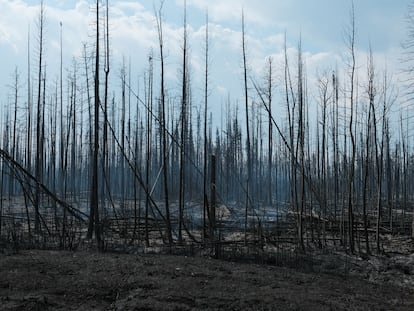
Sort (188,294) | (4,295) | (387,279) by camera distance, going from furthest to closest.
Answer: (387,279), (188,294), (4,295)

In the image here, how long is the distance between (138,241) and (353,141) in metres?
4.81

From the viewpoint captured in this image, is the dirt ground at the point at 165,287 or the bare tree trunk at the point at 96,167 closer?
the dirt ground at the point at 165,287

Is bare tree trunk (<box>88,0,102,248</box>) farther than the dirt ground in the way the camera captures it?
Yes

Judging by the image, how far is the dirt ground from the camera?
3971 mm

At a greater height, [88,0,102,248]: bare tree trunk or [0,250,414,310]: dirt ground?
[88,0,102,248]: bare tree trunk

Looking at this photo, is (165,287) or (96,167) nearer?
(165,287)

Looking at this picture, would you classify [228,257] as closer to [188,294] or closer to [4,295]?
[188,294]

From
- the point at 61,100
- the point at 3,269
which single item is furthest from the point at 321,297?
the point at 61,100

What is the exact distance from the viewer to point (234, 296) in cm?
428

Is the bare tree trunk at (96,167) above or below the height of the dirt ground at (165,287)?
above

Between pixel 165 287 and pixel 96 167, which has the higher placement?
pixel 96 167

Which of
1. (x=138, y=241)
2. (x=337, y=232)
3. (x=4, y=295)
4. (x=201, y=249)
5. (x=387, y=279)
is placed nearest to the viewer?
(x=4, y=295)

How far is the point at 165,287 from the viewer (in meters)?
4.45

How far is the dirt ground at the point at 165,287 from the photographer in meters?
3.97
